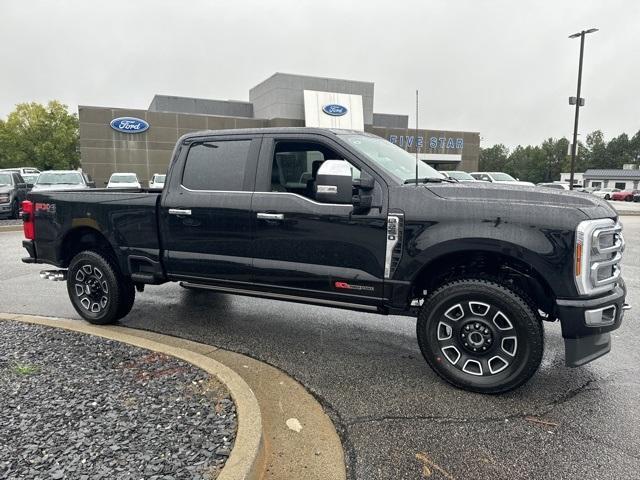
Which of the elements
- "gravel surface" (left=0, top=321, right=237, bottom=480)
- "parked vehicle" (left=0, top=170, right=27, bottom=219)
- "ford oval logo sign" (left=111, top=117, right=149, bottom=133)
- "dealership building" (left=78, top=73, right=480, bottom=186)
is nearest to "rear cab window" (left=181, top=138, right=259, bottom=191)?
"gravel surface" (left=0, top=321, right=237, bottom=480)

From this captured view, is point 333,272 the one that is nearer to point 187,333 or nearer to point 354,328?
point 354,328

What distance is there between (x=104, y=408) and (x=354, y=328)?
9.17ft

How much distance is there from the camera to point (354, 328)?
524 centimetres

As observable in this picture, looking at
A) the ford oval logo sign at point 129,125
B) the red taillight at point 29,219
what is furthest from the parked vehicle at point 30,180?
the red taillight at point 29,219

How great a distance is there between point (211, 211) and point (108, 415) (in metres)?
2.09

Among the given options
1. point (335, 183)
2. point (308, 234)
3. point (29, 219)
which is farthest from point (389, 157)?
point (29, 219)

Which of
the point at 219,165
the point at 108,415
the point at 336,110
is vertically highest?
the point at 336,110

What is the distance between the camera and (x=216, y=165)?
184 inches

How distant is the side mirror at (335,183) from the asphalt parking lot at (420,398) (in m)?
1.48

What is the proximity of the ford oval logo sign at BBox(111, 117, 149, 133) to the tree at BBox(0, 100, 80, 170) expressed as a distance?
30915mm

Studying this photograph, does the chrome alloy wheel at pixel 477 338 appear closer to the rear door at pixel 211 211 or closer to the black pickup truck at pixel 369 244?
the black pickup truck at pixel 369 244

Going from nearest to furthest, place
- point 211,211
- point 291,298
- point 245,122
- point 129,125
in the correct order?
1. point 291,298
2. point 211,211
3. point 129,125
4. point 245,122

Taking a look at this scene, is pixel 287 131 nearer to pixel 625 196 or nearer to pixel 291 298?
pixel 291 298

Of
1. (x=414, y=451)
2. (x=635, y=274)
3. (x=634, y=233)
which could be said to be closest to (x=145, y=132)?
(x=634, y=233)
